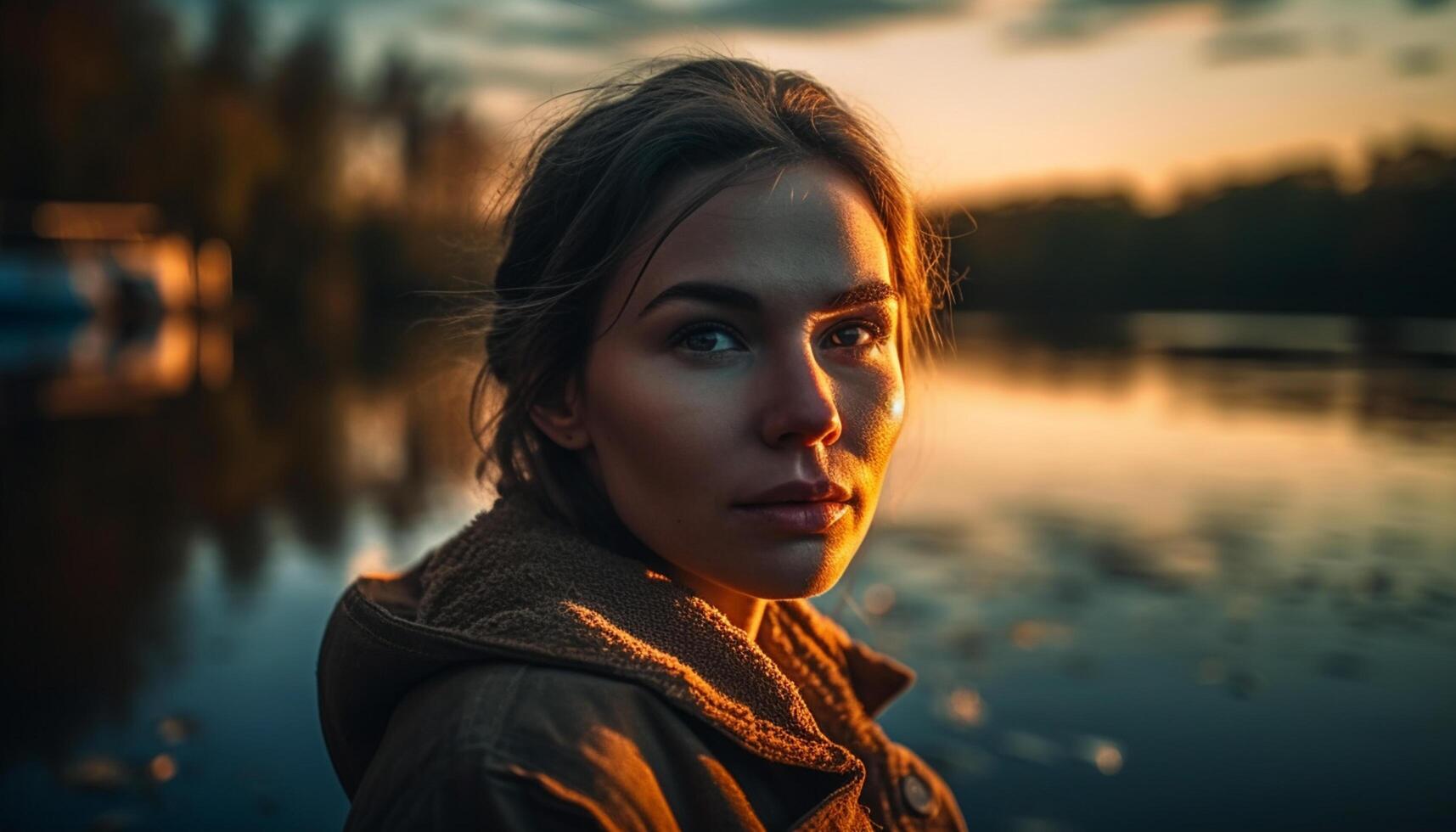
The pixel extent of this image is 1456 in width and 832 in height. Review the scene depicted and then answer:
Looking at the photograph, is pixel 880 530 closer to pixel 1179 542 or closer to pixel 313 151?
pixel 1179 542

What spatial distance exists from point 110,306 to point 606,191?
4476 centimetres

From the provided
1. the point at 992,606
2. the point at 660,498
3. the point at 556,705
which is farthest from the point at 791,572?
the point at 992,606

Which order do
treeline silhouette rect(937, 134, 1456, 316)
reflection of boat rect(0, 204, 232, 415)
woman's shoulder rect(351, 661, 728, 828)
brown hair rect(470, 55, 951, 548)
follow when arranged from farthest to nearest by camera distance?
1. reflection of boat rect(0, 204, 232, 415)
2. treeline silhouette rect(937, 134, 1456, 316)
3. brown hair rect(470, 55, 951, 548)
4. woman's shoulder rect(351, 661, 728, 828)

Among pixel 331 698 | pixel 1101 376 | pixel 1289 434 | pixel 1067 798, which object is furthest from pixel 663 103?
pixel 1101 376

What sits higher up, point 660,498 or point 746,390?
point 746,390

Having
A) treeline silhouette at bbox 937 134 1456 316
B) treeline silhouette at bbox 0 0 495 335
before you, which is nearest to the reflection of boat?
A: treeline silhouette at bbox 0 0 495 335

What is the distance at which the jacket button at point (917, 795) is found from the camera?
2.00 metres

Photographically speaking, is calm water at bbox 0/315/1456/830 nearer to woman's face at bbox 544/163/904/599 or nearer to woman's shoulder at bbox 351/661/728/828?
woman's face at bbox 544/163/904/599

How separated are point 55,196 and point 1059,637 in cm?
4365

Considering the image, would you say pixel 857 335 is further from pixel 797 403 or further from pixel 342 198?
pixel 342 198

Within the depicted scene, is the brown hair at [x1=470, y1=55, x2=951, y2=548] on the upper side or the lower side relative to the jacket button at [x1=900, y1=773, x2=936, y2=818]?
upper

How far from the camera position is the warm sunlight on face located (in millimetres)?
1655

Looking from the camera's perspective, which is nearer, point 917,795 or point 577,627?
point 577,627

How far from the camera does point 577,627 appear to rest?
1432mm
